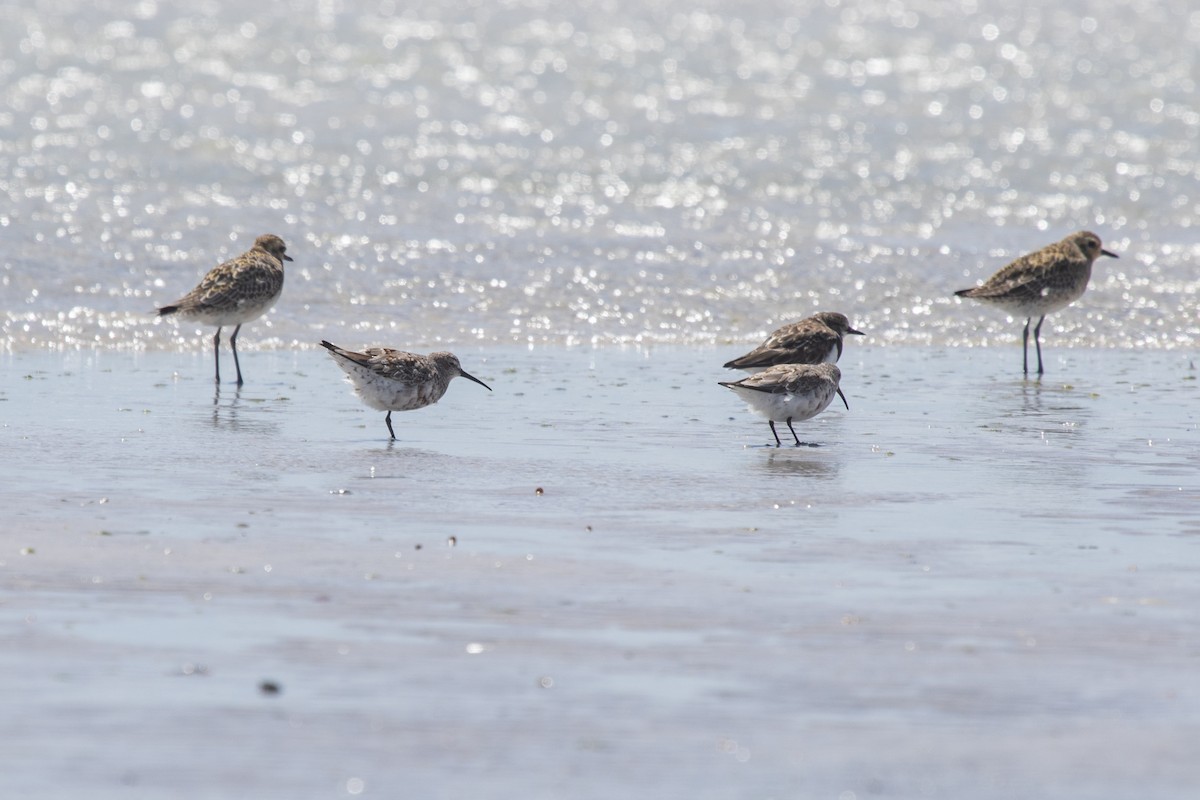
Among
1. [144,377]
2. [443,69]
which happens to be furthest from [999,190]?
[144,377]

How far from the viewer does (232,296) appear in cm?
1408

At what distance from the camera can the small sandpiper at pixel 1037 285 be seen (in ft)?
50.0

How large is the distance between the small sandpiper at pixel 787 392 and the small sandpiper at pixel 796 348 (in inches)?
52.8

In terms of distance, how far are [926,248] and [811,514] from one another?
11.8 m

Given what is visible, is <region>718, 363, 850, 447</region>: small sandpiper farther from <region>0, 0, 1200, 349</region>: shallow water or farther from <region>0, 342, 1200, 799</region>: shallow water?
<region>0, 0, 1200, 349</region>: shallow water

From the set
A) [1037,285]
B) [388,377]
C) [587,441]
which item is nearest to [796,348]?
[587,441]

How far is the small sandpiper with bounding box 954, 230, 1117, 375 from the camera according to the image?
15.2 meters

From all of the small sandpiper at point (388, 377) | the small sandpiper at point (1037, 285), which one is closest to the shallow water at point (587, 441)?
the small sandpiper at point (388, 377)

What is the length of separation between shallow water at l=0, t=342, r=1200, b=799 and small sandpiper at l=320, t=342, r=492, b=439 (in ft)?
0.71

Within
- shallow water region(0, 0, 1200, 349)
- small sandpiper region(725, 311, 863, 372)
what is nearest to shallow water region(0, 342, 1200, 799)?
small sandpiper region(725, 311, 863, 372)

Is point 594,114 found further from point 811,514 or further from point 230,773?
point 230,773

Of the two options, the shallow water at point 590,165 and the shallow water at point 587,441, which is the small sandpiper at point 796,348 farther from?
the shallow water at point 590,165

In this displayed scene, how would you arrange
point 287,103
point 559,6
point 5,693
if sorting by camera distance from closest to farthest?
point 5,693 → point 287,103 → point 559,6

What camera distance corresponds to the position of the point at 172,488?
860 centimetres
